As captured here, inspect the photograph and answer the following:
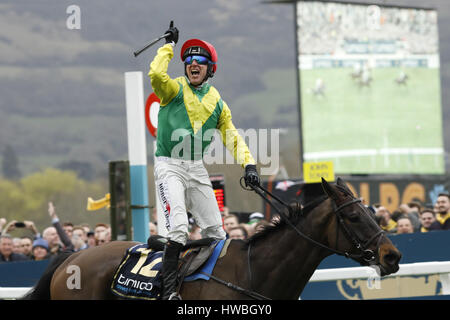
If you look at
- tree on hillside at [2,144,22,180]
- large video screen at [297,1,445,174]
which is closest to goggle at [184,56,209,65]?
large video screen at [297,1,445,174]

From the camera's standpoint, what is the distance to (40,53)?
114 ft

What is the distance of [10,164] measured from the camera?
3319 centimetres

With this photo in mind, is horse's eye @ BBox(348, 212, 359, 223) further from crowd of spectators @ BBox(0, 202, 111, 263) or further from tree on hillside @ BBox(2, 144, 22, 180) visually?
tree on hillside @ BBox(2, 144, 22, 180)

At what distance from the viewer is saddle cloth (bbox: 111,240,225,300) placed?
16.8 feet

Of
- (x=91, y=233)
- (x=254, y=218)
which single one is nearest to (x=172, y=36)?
(x=254, y=218)

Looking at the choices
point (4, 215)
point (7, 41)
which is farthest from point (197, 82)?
point (7, 41)

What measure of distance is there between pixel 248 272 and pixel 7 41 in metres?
30.8

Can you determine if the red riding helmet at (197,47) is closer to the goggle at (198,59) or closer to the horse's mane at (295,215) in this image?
the goggle at (198,59)

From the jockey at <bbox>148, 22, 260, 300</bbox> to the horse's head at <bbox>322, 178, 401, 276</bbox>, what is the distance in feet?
2.17

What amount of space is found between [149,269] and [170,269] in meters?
0.27

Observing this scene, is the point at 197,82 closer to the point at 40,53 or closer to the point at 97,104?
the point at 40,53

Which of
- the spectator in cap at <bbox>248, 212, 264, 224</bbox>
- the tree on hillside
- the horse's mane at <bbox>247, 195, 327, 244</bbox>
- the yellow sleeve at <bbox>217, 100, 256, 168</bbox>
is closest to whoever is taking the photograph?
the horse's mane at <bbox>247, 195, 327, 244</bbox>

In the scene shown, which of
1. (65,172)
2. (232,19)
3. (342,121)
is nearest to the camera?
(342,121)

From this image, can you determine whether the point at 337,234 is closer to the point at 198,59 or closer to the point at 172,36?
the point at 198,59
